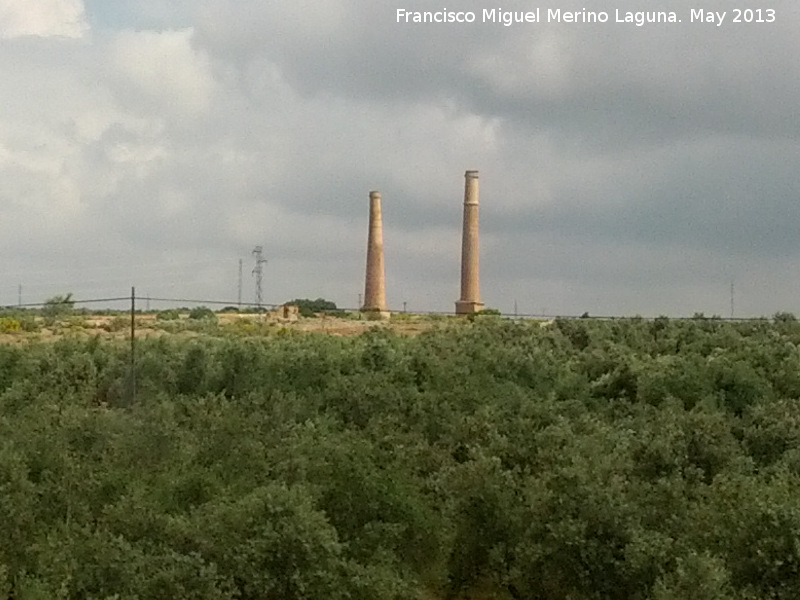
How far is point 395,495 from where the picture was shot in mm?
19516

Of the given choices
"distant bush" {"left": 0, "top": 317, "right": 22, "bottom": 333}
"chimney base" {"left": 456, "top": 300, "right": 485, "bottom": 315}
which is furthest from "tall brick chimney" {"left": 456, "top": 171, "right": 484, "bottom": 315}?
"distant bush" {"left": 0, "top": 317, "right": 22, "bottom": 333}

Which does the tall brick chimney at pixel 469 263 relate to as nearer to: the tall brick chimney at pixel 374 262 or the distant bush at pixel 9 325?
the tall brick chimney at pixel 374 262

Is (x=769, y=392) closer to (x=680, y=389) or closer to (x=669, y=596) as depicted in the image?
(x=680, y=389)

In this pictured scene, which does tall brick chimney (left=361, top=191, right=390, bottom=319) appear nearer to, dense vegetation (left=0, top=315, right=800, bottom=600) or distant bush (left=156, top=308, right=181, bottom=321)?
distant bush (left=156, top=308, right=181, bottom=321)

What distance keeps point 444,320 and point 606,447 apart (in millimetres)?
39608

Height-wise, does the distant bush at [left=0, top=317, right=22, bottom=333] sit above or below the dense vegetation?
above

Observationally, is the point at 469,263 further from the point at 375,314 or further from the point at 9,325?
the point at 9,325

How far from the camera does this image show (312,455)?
20.6 metres

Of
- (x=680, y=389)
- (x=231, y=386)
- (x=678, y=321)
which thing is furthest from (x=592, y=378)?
(x=678, y=321)

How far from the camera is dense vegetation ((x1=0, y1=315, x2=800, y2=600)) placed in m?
16.3

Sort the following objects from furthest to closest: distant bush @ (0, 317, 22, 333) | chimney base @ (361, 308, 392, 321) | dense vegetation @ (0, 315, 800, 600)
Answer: chimney base @ (361, 308, 392, 321), distant bush @ (0, 317, 22, 333), dense vegetation @ (0, 315, 800, 600)

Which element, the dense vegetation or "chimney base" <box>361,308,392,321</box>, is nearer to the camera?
the dense vegetation

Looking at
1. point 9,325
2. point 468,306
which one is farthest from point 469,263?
point 9,325

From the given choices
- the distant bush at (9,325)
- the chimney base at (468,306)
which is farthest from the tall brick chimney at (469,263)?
the distant bush at (9,325)
